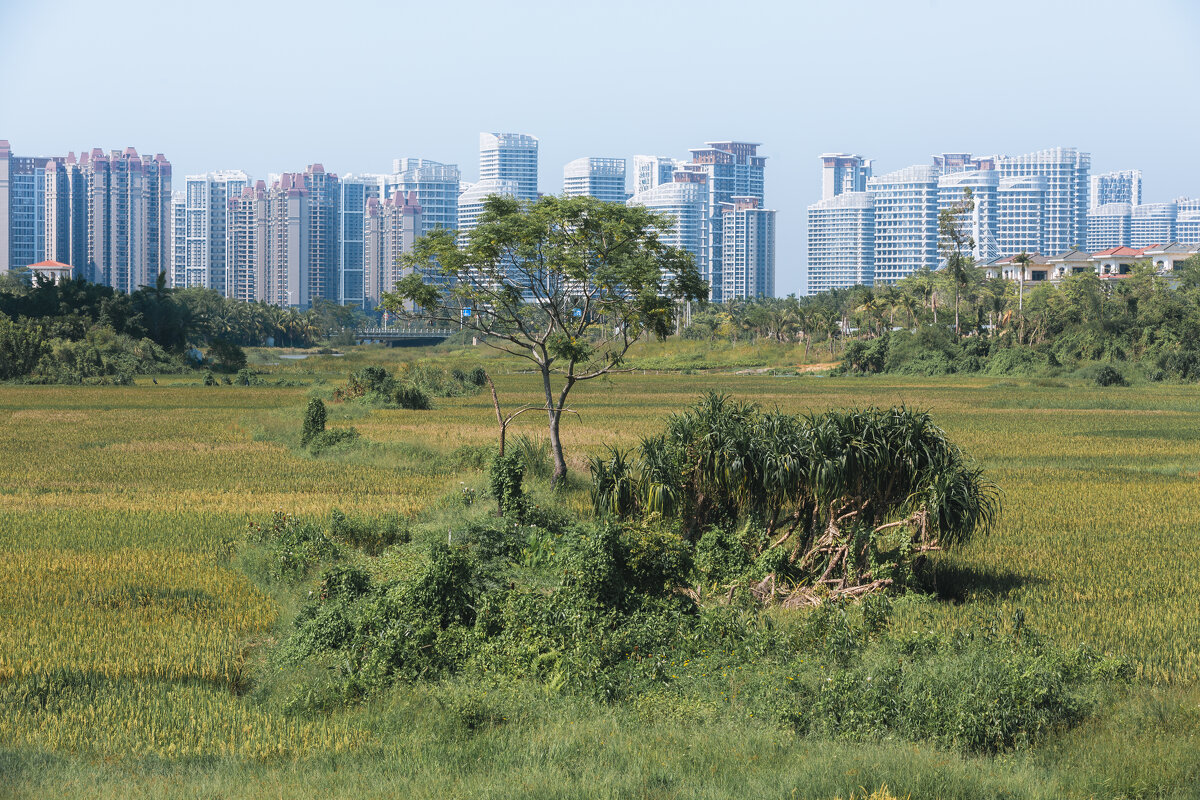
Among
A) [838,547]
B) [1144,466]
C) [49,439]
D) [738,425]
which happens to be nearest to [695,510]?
[738,425]

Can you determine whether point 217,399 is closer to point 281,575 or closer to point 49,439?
point 49,439

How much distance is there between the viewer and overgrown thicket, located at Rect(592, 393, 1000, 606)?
14438 millimetres

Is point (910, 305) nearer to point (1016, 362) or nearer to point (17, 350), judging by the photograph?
point (1016, 362)

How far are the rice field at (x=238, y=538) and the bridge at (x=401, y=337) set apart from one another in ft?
263

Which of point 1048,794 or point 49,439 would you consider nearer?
point 1048,794

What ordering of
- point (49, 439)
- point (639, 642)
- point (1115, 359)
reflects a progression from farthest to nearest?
point (1115, 359), point (49, 439), point (639, 642)

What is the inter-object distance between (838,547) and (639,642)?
4357 millimetres

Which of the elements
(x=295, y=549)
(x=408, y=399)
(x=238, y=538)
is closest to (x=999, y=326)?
(x=408, y=399)

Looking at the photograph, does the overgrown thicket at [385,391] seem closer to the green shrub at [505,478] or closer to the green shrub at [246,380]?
the green shrub at [246,380]

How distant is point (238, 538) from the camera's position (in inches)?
735

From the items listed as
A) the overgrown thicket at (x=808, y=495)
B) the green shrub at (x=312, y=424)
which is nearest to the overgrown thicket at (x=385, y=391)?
the green shrub at (x=312, y=424)

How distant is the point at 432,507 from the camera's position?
2080cm

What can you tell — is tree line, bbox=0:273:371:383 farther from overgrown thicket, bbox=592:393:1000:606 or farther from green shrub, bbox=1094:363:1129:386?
overgrown thicket, bbox=592:393:1000:606

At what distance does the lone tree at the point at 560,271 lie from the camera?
2277 centimetres
